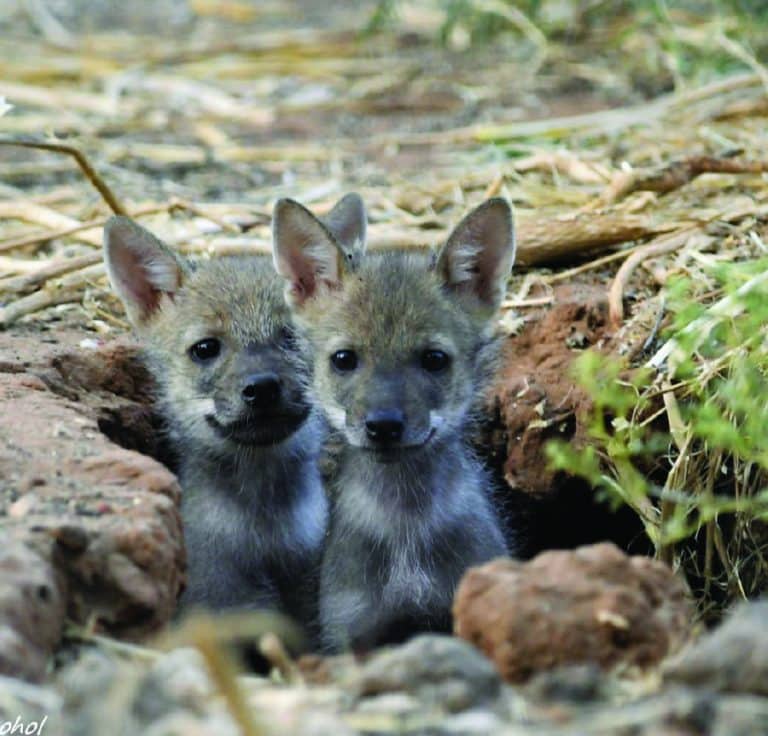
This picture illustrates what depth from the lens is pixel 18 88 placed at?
37.1 ft

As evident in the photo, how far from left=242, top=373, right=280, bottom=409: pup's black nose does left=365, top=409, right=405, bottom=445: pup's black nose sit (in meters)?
0.58

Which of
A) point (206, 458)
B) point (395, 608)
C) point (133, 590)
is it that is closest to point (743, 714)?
point (133, 590)

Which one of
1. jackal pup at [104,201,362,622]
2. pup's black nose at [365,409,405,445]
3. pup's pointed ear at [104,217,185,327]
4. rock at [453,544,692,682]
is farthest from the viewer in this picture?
pup's pointed ear at [104,217,185,327]

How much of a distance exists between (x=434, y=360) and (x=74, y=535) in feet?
6.02

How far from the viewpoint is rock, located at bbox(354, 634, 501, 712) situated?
3262 millimetres

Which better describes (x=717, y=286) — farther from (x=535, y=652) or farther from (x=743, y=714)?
(x=743, y=714)

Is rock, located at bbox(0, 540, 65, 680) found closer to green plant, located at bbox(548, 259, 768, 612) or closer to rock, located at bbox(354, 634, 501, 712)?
rock, located at bbox(354, 634, 501, 712)

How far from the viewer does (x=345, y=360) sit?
17.7 ft

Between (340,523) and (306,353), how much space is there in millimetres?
707

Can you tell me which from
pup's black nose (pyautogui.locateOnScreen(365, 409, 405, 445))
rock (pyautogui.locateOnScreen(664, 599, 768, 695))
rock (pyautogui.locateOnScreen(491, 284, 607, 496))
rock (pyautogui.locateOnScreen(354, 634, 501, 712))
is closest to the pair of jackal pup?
pup's black nose (pyautogui.locateOnScreen(365, 409, 405, 445))

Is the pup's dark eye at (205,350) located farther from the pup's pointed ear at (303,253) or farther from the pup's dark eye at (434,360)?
the pup's dark eye at (434,360)

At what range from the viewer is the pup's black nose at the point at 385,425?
16.4 ft

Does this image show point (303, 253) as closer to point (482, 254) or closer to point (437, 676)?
point (482, 254)

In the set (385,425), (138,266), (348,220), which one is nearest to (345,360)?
(385,425)
